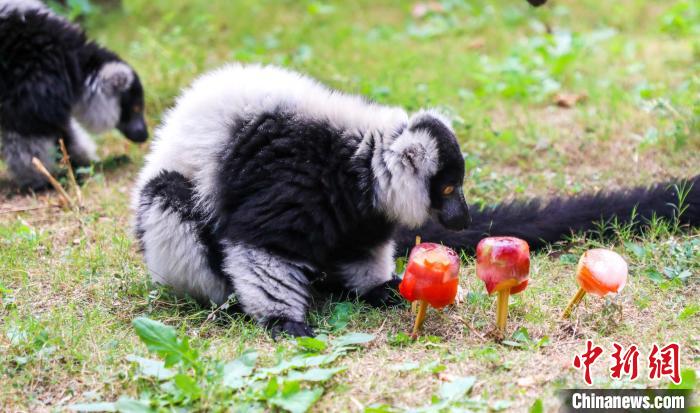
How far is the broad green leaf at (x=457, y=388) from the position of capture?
3090 mm

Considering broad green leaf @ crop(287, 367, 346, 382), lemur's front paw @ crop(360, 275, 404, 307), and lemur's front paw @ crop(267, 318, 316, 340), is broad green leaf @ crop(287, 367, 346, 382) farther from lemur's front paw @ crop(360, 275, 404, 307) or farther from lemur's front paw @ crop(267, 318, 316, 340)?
lemur's front paw @ crop(360, 275, 404, 307)

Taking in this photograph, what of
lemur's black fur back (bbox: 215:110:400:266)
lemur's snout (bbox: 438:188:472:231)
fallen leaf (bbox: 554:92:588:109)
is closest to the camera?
lemur's black fur back (bbox: 215:110:400:266)

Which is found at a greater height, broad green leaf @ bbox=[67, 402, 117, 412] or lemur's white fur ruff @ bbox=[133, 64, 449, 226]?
lemur's white fur ruff @ bbox=[133, 64, 449, 226]

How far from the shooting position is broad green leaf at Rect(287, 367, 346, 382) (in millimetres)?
3189

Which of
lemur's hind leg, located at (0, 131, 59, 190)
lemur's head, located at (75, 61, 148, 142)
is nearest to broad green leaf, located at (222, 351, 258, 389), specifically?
lemur's hind leg, located at (0, 131, 59, 190)

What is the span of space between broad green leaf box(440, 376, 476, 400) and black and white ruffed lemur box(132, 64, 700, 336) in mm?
944

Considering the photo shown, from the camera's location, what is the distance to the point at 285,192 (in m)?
3.90

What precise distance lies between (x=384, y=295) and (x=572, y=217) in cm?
134

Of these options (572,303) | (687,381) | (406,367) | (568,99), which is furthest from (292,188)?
(568,99)

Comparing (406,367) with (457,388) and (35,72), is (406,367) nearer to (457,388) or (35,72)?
(457,388)

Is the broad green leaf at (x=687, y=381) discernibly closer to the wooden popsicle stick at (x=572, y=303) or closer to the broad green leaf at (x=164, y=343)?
the wooden popsicle stick at (x=572, y=303)

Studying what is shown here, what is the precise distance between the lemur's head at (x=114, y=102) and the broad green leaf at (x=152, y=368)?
425cm

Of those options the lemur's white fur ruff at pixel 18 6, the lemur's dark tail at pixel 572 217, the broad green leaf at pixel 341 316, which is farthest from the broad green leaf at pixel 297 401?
the lemur's white fur ruff at pixel 18 6

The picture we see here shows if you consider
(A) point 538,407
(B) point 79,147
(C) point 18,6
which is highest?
(C) point 18,6
